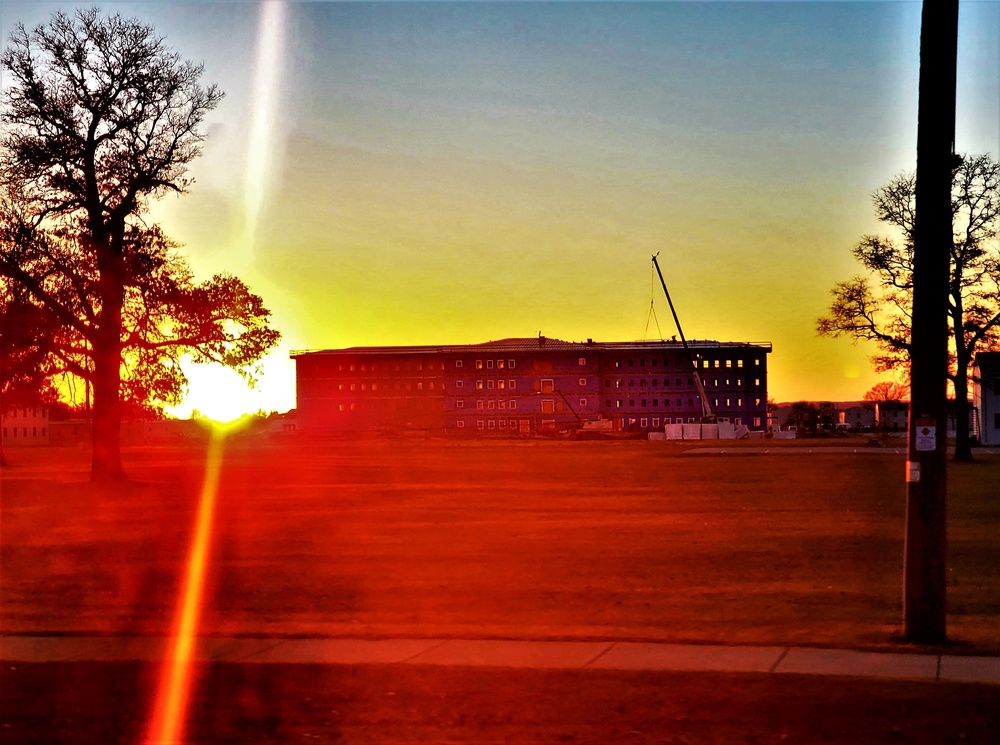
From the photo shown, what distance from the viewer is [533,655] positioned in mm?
11273

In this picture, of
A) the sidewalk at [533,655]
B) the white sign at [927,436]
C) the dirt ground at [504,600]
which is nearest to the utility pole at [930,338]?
the white sign at [927,436]

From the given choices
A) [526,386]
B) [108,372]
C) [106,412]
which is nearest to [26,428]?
[526,386]

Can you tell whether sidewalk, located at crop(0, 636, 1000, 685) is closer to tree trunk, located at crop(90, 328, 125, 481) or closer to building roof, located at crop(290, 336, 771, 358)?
tree trunk, located at crop(90, 328, 125, 481)

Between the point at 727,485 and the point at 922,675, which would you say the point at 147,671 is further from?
the point at 727,485

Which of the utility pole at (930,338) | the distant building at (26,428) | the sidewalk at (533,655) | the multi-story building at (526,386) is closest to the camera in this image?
the sidewalk at (533,655)

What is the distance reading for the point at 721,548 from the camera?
831 inches

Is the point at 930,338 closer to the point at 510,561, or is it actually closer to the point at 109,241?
the point at 510,561

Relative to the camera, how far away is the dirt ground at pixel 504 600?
28.8ft

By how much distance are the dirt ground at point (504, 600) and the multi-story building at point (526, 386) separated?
12911 centimetres

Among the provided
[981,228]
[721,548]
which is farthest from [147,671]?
[981,228]

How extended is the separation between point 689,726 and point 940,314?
537 cm

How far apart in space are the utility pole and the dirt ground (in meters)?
0.59

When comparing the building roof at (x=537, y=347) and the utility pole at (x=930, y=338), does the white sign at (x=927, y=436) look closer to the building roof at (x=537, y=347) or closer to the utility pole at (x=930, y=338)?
the utility pole at (x=930, y=338)

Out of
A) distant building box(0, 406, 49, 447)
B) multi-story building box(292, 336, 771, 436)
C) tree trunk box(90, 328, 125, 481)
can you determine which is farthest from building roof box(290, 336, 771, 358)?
tree trunk box(90, 328, 125, 481)
